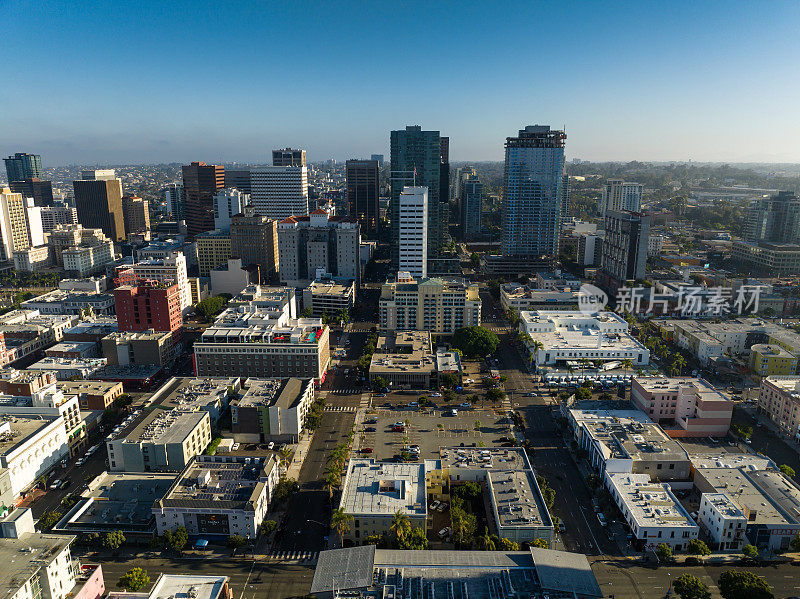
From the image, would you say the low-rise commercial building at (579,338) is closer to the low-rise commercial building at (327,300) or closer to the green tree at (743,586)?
the low-rise commercial building at (327,300)

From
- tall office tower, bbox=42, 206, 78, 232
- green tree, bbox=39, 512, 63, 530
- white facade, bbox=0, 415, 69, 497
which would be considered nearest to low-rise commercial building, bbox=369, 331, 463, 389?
white facade, bbox=0, 415, 69, 497

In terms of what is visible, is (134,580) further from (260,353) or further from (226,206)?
(226,206)

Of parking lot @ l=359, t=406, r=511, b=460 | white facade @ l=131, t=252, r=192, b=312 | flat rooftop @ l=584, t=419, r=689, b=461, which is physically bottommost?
parking lot @ l=359, t=406, r=511, b=460

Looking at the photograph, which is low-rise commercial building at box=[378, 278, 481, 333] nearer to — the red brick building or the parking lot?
the parking lot

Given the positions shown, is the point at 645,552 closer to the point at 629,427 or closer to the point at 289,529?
the point at 629,427

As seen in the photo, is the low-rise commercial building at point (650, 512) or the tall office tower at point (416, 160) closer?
the low-rise commercial building at point (650, 512)

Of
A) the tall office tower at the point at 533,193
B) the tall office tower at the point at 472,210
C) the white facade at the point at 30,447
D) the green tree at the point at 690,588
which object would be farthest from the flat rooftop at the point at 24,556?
the tall office tower at the point at 472,210
